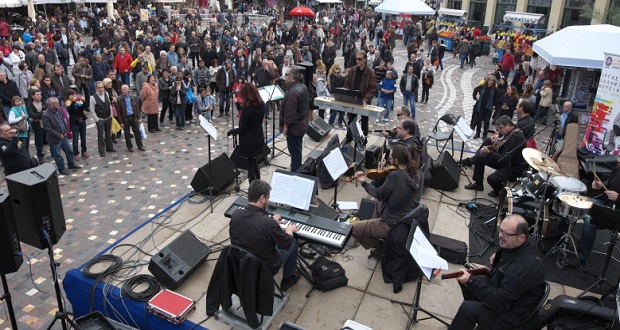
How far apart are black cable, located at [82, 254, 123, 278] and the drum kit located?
5.32 m

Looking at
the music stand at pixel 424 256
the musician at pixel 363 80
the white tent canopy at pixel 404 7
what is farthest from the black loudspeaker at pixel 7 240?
the white tent canopy at pixel 404 7

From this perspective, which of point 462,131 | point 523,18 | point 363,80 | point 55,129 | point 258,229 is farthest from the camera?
point 523,18

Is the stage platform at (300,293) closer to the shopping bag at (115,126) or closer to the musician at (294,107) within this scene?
the musician at (294,107)

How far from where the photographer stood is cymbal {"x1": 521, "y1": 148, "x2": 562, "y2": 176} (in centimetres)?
Result: 638

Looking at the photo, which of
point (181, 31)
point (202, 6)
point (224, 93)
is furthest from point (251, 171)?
point (202, 6)

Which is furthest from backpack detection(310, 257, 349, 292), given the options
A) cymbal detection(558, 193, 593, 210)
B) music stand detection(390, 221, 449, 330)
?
cymbal detection(558, 193, 593, 210)

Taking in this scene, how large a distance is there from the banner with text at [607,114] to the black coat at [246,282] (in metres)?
8.97

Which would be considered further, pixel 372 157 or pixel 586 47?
pixel 586 47

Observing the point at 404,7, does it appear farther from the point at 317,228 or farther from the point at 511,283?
the point at 511,283

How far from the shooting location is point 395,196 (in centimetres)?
542

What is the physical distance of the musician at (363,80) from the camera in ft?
32.9

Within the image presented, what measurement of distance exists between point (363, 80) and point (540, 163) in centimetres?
457

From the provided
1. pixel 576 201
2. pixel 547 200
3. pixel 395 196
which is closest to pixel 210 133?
pixel 395 196

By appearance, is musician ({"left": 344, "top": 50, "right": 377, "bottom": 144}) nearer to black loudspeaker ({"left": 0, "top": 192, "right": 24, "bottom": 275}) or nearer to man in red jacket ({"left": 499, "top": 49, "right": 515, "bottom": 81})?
black loudspeaker ({"left": 0, "top": 192, "right": 24, "bottom": 275})
